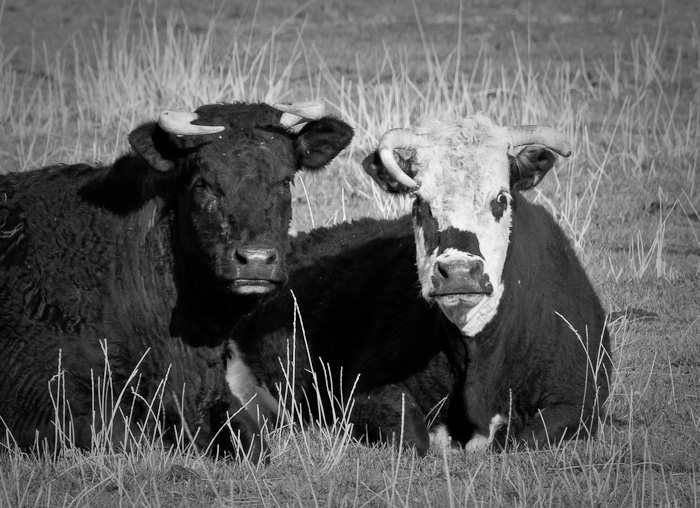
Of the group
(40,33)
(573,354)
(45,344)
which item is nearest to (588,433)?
(573,354)

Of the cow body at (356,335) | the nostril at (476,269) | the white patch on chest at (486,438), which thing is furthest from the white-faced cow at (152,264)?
the white patch on chest at (486,438)

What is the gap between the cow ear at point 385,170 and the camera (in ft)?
23.5

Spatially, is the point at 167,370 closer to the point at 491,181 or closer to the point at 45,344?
the point at 45,344

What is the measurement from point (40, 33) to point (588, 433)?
17.6 meters

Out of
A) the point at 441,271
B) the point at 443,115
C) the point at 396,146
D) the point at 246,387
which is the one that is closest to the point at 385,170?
the point at 396,146

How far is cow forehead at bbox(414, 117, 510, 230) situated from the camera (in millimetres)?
6688

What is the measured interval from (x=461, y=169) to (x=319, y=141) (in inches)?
35.3

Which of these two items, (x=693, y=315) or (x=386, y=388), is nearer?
(x=386, y=388)

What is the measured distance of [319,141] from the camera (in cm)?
709

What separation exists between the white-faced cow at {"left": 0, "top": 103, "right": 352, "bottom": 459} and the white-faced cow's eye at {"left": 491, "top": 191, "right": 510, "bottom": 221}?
1.05 metres

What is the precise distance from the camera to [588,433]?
6.83 meters

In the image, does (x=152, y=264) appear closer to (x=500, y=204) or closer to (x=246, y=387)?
(x=246, y=387)

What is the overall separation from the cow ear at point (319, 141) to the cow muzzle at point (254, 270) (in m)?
1.00

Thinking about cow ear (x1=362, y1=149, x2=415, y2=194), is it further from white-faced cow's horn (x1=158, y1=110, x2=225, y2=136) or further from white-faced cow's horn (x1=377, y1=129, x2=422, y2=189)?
white-faced cow's horn (x1=158, y1=110, x2=225, y2=136)
